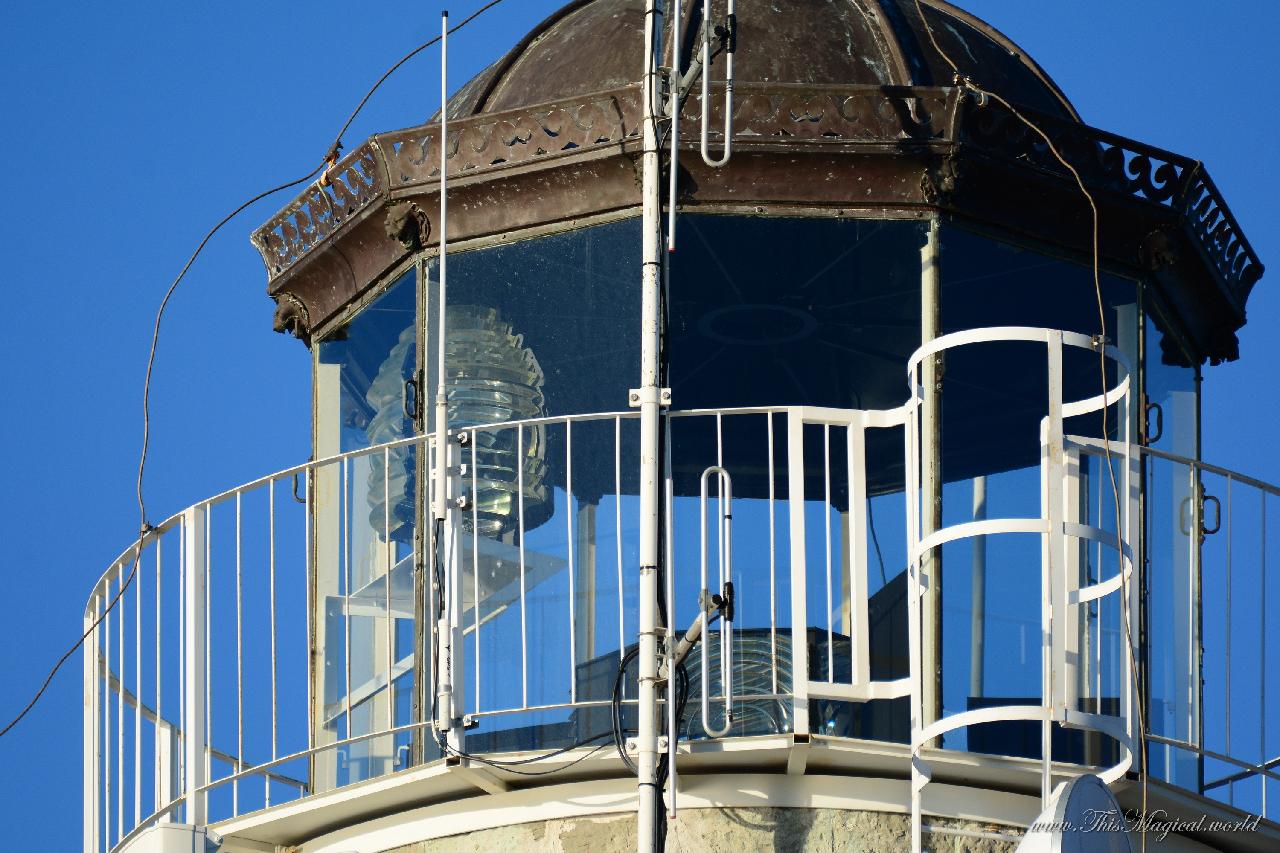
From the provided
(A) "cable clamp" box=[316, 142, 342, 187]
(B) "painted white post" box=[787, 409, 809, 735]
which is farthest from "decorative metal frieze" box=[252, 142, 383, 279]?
(B) "painted white post" box=[787, 409, 809, 735]

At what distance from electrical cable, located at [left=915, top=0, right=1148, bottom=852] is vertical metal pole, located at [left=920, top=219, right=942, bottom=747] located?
590mm

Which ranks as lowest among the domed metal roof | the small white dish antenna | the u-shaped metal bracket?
the small white dish antenna

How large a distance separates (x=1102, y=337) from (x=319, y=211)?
3.84m

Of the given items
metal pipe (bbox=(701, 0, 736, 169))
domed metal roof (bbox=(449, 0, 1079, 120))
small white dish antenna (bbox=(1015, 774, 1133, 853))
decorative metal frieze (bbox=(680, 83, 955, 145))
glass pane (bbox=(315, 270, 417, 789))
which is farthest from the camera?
domed metal roof (bbox=(449, 0, 1079, 120))

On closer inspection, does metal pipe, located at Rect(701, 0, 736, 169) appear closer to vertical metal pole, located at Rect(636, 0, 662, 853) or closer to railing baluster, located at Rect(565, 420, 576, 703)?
vertical metal pole, located at Rect(636, 0, 662, 853)

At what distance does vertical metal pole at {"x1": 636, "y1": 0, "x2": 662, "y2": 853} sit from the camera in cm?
1177

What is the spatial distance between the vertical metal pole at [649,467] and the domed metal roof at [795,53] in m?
0.79

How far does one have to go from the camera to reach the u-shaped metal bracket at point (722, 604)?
11.9 m

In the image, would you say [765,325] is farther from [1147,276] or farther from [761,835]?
[761,835]

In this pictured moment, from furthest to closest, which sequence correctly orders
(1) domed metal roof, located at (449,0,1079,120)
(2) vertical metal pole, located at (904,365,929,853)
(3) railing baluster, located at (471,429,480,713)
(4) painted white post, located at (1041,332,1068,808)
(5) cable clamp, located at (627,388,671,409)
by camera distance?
(1) domed metal roof, located at (449,0,1079,120) → (3) railing baluster, located at (471,429,480,713) → (5) cable clamp, located at (627,388,671,409) → (2) vertical metal pole, located at (904,365,929,853) → (4) painted white post, located at (1041,332,1068,808)

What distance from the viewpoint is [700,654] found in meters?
12.6

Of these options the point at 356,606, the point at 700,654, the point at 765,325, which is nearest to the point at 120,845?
the point at 356,606

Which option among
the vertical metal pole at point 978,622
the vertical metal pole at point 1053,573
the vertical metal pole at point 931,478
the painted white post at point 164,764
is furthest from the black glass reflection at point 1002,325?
the painted white post at point 164,764

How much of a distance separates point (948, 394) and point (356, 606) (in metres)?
2.61
